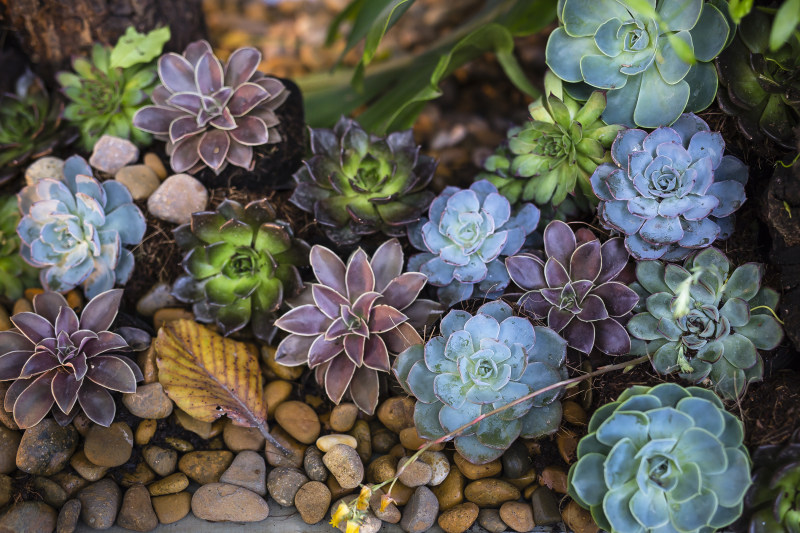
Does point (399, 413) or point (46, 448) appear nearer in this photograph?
point (46, 448)

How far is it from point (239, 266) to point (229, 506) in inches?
23.2

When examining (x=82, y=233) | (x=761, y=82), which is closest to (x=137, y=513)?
(x=82, y=233)

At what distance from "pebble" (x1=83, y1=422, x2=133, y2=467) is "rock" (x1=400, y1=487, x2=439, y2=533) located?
673mm

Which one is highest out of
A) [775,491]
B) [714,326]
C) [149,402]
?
[714,326]

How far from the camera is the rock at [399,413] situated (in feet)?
4.83

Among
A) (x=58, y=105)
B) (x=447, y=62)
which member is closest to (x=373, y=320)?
(x=447, y=62)

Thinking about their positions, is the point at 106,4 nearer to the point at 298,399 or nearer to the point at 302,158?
the point at 302,158

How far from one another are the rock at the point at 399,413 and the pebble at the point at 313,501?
0.22 metres

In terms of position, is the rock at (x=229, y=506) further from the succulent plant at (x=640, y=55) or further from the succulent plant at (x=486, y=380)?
the succulent plant at (x=640, y=55)

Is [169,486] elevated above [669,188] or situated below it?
below

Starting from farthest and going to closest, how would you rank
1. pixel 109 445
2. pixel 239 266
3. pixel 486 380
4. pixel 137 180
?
pixel 137 180 < pixel 239 266 < pixel 109 445 < pixel 486 380

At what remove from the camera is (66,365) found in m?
1.42

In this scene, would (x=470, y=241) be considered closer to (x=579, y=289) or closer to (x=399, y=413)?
(x=579, y=289)

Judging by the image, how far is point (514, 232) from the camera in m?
1.50
